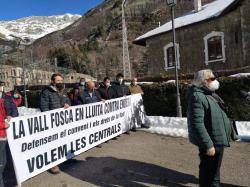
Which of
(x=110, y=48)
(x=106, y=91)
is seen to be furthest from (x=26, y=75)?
(x=110, y=48)

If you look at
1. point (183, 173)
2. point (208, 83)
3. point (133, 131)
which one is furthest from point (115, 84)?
point (208, 83)

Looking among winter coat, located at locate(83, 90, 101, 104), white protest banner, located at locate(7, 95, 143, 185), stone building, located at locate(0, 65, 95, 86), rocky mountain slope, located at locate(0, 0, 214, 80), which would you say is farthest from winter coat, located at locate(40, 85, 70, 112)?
rocky mountain slope, located at locate(0, 0, 214, 80)

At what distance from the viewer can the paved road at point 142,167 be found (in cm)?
668

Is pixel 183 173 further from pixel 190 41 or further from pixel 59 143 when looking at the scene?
pixel 190 41

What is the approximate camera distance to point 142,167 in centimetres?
754

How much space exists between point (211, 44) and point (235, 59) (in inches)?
90.2

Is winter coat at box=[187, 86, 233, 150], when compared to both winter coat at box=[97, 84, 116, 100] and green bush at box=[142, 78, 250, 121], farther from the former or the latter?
green bush at box=[142, 78, 250, 121]

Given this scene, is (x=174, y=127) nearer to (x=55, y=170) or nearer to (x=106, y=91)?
(x=106, y=91)

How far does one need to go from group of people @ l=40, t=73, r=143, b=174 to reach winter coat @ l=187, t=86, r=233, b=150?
11.1ft

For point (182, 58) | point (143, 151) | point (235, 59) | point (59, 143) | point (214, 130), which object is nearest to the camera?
point (214, 130)

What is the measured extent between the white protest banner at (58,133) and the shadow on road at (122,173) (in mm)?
404

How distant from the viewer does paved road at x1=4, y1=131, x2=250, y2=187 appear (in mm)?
6684

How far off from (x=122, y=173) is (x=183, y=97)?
705 cm

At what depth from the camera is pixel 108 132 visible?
9.86m
